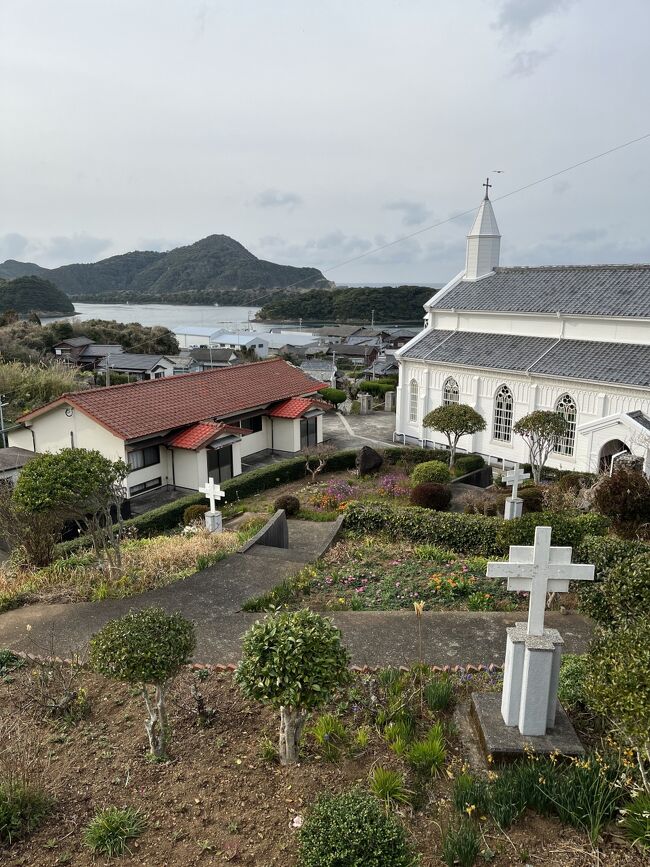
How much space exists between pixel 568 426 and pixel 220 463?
14.1m

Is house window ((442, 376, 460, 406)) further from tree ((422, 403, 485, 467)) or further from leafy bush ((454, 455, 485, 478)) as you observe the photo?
tree ((422, 403, 485, 467))

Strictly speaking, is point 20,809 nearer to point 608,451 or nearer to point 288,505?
point 288,505

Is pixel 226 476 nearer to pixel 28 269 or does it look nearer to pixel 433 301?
pixel 433 301

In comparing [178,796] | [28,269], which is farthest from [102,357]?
[28,269]

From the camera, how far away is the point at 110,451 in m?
22.2

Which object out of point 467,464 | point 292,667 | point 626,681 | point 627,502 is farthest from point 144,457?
point 626,681

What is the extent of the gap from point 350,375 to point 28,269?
567ft

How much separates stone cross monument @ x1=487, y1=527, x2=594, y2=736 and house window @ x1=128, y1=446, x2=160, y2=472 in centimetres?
1854

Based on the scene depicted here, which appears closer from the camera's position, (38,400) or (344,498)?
(344,498)

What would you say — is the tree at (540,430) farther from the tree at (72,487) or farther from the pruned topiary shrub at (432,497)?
the tree at (72,487)

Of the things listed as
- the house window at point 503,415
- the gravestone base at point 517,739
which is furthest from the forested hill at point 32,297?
the gravestone base at point 517,739

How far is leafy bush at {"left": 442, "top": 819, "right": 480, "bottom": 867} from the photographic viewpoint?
15.6ft

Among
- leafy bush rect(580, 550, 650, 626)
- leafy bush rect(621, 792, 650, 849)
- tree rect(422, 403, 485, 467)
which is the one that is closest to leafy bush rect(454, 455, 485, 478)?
tree rect(422, 403, 485, 467)

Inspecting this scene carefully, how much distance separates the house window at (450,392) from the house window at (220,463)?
1070cm
